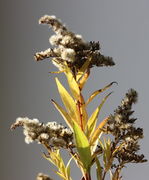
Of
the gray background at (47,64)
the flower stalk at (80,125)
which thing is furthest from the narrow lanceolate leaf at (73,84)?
the gray background at (47,64)

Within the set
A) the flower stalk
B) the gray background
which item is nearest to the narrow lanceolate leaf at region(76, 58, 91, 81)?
the flower stalk

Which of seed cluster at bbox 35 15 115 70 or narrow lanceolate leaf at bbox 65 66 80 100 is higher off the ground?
seed cluster at bbox 35 15 115 70

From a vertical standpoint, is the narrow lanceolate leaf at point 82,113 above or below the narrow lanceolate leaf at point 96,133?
above

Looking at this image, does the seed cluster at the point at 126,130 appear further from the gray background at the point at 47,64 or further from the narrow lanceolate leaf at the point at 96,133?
the gray background at the point at 47,64

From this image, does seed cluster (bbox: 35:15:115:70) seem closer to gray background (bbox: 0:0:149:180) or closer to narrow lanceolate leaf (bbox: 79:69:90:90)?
narrow lanceolate leaf (bbox: 79:69:90:90)

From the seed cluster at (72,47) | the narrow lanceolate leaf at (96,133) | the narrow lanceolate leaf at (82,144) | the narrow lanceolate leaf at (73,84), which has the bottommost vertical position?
the narrow lanceolate leaf at (82,144)

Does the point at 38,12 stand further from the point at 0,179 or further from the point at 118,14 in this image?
the point at 0,179

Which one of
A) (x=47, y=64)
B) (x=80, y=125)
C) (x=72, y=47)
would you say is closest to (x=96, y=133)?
(x=80, y=125)
